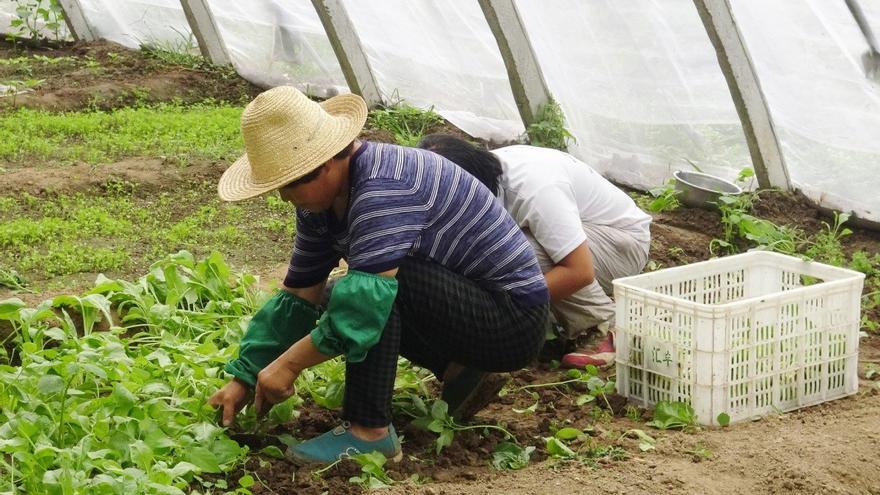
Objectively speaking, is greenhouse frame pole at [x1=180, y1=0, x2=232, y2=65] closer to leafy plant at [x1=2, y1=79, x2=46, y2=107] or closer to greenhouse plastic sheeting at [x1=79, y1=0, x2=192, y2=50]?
greenhouse plastic sheeting at [x1=79, y1=0, x2=192, y2=50]

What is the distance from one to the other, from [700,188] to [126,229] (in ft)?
8.97

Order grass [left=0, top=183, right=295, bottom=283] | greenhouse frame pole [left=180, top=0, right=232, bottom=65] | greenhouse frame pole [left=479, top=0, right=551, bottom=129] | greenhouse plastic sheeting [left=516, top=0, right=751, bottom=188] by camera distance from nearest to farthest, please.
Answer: grass [left=0, top=183, right=295, bottom=283], greenhouse plastic sheeting [left=516, top=0, right=751, bottom=188], greenhouse frame pole [left=479, top=0, right=551, bottom=129], greenhouse frame pole [left=180, top=0, right=232, bottom=65]

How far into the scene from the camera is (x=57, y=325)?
13.1ft

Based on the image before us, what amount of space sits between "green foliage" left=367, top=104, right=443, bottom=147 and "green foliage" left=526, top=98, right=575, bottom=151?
97cm

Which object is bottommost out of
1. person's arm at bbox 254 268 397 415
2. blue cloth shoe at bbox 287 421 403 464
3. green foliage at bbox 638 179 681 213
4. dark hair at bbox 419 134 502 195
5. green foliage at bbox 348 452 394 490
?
green foliage at bbox 638 179 681 213

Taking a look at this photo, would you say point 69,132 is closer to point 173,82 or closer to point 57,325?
point 173,82

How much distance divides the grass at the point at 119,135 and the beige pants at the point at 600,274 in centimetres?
309

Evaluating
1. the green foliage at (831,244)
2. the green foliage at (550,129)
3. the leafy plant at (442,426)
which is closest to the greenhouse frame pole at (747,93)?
the green foliage at (831,244)

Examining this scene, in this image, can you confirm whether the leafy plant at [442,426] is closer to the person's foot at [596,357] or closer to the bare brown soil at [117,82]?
the person's foot at [596,357]

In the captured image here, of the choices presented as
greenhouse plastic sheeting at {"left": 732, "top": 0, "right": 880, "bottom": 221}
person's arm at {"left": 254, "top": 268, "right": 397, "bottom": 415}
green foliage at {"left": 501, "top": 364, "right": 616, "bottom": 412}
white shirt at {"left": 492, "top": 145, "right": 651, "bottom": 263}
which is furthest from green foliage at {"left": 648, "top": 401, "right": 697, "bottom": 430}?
greenhouse plastic sheeting at {"left": 732, "top": 0, "right": 880, "bottom": 221}

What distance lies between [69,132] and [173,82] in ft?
4.60

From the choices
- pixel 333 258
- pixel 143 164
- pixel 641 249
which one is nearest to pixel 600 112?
pixel 641 249

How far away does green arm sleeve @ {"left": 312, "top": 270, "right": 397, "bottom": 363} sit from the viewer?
9.34ft

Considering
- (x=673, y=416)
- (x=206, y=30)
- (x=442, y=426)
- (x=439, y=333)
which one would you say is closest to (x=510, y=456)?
(x=442, y=426)
